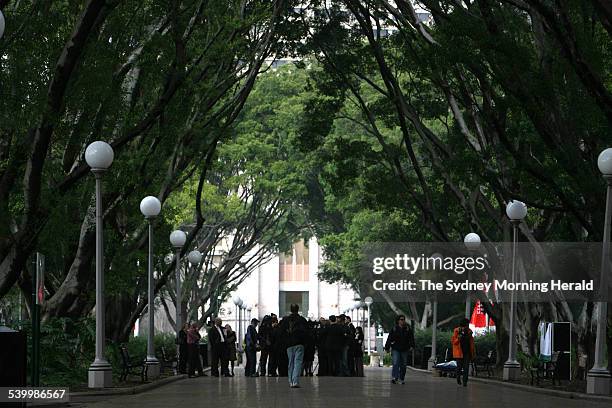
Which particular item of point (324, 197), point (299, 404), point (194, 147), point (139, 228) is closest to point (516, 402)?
point (299, 404)

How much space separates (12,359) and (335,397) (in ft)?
27.4

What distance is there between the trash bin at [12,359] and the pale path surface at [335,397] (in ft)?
16.0

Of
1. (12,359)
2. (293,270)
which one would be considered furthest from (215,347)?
(293,270)

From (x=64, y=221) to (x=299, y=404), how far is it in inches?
327

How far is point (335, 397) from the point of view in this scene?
68.7 ft

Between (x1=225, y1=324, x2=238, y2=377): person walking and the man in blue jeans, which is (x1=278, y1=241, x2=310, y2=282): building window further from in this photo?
the man in blue jeans

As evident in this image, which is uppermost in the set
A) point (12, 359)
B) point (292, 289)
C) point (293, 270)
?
point (293, 270)

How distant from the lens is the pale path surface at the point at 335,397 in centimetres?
1909

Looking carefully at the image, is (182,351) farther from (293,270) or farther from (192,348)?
(293,270)

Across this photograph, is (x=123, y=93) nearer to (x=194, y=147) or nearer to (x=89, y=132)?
(x=89, y=132)

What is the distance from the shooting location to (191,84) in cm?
2655

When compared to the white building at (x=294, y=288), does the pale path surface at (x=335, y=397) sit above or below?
below

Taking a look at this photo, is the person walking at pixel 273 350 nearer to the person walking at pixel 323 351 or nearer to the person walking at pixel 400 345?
the person walking at pixel 323 351

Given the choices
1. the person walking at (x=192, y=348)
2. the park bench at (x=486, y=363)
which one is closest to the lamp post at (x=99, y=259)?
the person walking at (x=192, y=348)
